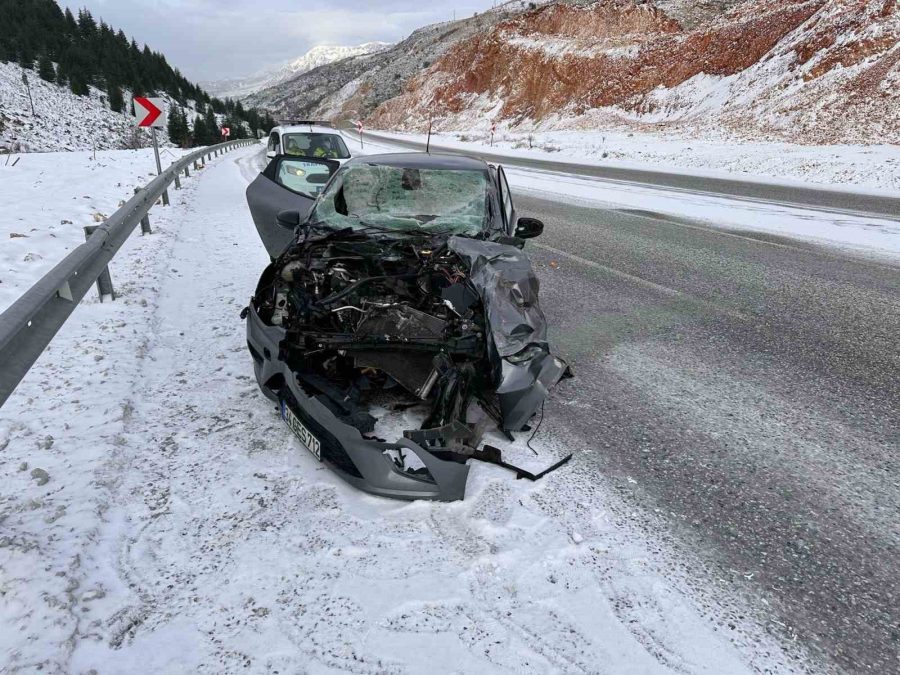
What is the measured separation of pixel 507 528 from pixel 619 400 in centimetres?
160

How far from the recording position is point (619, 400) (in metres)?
3.75

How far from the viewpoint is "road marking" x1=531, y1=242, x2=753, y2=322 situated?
17.9 ft

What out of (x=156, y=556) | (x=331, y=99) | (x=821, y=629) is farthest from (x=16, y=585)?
(x=331, y=99)

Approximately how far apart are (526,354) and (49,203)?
10.4 meters

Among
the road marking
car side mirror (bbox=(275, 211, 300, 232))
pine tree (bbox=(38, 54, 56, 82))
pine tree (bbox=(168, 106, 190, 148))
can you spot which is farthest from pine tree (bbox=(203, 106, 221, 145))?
car side mirror (bbox=(275, 211, 300, 232))

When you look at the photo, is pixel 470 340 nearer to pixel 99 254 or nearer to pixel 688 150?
pixel 99 254

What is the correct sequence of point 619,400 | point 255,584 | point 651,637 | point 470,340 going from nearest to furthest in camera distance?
point 651,637 < point 255,584 < point 470,340 < point 619,400

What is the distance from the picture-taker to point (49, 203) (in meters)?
9.66

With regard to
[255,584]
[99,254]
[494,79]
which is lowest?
[255,584]

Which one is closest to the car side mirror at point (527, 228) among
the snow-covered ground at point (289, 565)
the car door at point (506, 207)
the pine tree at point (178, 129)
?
the car door at point (506, 207)

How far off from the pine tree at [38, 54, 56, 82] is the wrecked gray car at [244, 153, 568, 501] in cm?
9258

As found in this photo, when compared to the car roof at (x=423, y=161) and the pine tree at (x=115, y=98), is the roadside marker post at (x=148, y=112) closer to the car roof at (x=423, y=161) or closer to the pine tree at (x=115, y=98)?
the car roof at (x=423, y=161)

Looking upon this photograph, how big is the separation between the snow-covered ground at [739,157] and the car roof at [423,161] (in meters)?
15.4

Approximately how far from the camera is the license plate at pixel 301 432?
283 cm
